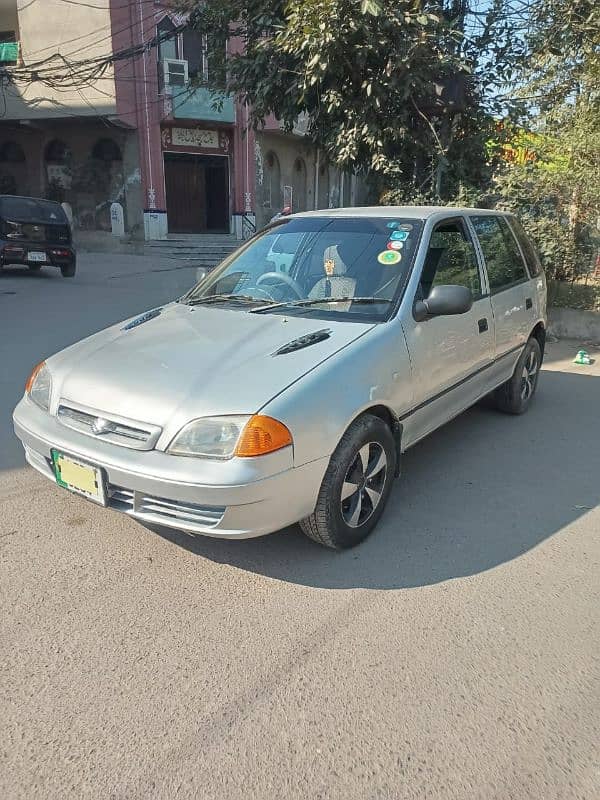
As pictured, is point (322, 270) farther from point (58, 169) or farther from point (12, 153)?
point (12, 153)

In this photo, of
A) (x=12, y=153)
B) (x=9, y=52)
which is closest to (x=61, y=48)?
(x=9, y=52)

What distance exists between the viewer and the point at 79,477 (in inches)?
114

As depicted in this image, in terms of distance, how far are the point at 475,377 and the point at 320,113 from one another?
18.8 feet

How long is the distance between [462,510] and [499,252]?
225 centimetres

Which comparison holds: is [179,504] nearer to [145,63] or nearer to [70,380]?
[70,380]

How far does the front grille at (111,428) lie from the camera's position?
107 inches

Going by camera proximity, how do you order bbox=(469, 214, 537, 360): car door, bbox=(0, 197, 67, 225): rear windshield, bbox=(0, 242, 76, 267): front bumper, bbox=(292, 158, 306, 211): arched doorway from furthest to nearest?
bbox=(292, 158, 306, 211): arched doorway → bbox=(0, 242, 76, 267): front bumper → bbox=(0, 197, 67, 225): rear windshield → bbox=(469, 214, 537, 360): car door

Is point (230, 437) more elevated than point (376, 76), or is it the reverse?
point (376, 76)

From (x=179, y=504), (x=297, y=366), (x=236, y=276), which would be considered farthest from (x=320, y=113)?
(x=179, y=504)

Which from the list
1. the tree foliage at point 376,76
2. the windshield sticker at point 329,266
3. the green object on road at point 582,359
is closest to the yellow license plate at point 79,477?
the windshield sticker at point 329,266

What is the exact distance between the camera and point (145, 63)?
19328 mm

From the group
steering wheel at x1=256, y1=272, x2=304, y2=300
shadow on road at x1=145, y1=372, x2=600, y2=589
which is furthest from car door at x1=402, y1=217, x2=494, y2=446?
steering wheel at x1=256, y1=272, x2=304, y2=300

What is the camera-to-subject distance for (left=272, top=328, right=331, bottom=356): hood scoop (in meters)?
3.06

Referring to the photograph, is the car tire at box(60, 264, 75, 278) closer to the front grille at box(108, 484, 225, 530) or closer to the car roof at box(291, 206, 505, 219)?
the car roof at box(291, 206, 505, 219)
